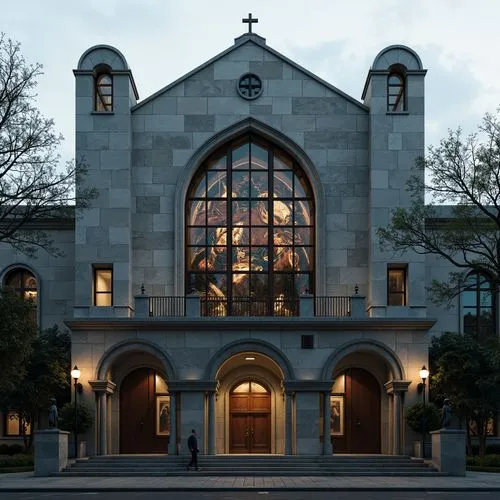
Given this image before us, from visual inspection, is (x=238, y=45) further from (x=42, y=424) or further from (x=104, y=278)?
(x=42, y=424)

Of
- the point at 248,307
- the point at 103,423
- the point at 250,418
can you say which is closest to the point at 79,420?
the point at 103,423

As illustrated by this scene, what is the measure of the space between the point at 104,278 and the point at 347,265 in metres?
10.5

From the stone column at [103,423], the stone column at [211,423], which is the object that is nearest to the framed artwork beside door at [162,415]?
the stone column at [103,423]

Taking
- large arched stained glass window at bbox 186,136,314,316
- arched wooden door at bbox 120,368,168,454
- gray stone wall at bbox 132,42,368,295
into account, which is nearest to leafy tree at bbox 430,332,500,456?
gray stone wall at bbox 132,42,368,295

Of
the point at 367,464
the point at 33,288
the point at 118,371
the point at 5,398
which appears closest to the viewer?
the point at 367,464

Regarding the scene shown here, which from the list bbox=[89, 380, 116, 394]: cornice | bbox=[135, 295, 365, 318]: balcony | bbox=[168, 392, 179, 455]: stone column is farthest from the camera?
bbox=[135, 295, 365, 318]: balcony

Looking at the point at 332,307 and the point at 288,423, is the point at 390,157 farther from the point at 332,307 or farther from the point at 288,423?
the point at 288,423

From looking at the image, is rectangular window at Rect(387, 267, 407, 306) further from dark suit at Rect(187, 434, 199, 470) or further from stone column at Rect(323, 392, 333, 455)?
dark suit at Rect(187, 434, 199, 470)

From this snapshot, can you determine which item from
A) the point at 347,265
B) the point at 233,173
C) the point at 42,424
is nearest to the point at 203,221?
the point at 233,173

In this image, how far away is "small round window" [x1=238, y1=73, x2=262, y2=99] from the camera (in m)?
42.2

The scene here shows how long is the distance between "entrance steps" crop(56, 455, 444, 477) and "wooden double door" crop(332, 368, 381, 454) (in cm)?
349

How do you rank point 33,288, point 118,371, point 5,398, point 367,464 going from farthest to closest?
1. point 33,288
2. point 118,371
3. point 5,398
4. point 367,464

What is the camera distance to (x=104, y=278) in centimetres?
4138

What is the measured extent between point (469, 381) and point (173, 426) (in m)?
12.1
